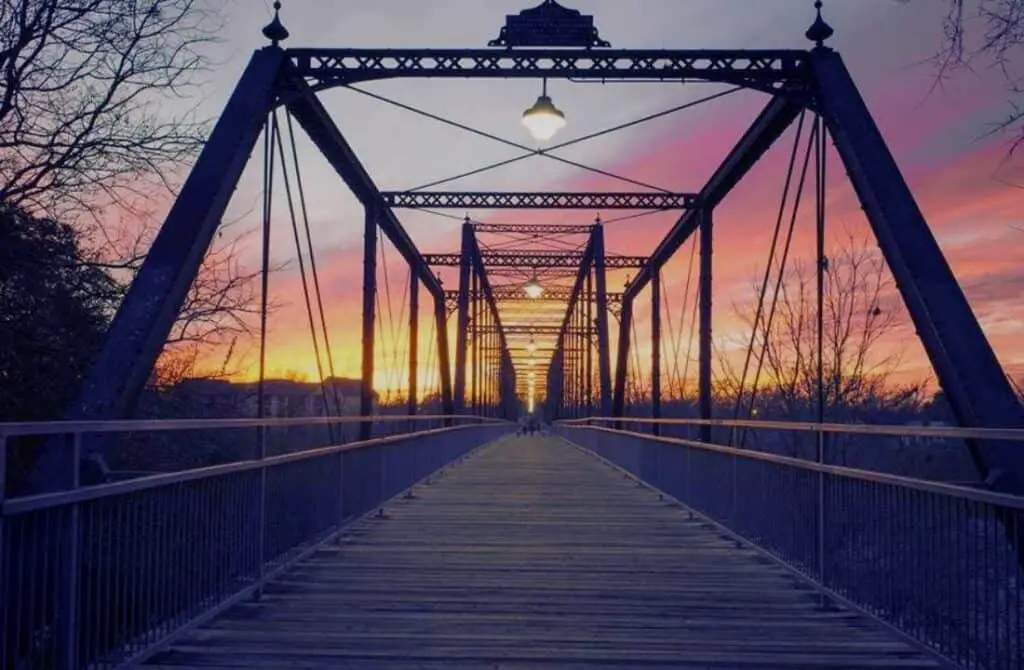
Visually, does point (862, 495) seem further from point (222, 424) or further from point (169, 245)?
point (169, 245)

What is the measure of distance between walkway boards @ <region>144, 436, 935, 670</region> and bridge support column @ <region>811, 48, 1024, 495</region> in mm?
1737

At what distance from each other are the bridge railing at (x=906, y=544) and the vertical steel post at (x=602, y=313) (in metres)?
22.6

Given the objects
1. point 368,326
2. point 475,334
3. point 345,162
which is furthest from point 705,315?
point 475,334

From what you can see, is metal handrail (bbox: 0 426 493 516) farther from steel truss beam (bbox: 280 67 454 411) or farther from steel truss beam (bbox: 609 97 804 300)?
steel truss beam (bbox: 609 97 804 300)

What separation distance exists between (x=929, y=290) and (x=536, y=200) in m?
11.3

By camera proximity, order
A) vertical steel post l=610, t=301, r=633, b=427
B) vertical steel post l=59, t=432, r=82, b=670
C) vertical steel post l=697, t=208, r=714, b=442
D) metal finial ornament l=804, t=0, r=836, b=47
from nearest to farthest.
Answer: vertical steel post l=59, t=432, r=82, b=670
metal finial ornament l=804, t=0, r=836, b=47
vertical steel post l=697, t=208, r=714, b=442
vertical steel post l=610, t=301, r=633, b=427

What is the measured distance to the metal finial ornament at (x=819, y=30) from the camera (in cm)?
1064

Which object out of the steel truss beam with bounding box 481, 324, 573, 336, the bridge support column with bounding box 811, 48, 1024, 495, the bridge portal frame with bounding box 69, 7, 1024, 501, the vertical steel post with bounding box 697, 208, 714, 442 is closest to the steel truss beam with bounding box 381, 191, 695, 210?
the vertical steel post with bounding box 697, 208, 714, 442

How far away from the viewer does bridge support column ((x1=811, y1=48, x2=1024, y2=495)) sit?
297 inches

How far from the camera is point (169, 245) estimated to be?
8.97 m

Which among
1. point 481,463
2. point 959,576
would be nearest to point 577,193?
point 481,463

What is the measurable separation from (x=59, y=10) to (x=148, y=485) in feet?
23.6

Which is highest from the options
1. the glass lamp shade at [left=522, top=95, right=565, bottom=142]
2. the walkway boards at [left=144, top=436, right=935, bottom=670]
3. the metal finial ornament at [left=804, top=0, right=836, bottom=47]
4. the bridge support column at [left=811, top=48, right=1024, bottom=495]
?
the metal finial ornament at [left=804, top=0, right=836, bottom=47]

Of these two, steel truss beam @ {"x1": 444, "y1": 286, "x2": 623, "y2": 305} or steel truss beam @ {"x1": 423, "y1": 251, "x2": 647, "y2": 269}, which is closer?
steel truss beam @ {"x1": 423, "y1": 251, "x2": 647, "y2": 269}
